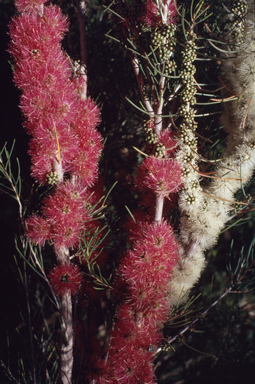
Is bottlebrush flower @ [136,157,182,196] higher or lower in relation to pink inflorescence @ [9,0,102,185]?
lower

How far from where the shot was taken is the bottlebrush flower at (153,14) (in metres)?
0.39

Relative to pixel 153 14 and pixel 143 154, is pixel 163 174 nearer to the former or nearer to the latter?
pixel 143 154

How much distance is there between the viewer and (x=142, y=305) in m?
0.43

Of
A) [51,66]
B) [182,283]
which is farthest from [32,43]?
[182,283]

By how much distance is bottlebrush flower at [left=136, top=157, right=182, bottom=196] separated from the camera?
0.41 metres

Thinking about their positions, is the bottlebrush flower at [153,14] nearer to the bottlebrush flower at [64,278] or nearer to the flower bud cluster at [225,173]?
the flower bud cluster at [225,173]

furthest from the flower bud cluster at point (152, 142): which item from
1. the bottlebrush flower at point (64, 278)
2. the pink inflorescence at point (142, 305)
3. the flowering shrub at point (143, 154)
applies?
the bottlebrush flower at point (64, 278)

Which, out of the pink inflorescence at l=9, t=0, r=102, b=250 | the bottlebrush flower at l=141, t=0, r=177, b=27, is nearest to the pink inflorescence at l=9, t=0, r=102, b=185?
the pink inflorescence at l=9, t=0, r=102, b=250

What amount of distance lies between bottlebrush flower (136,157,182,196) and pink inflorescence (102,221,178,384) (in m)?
0.05

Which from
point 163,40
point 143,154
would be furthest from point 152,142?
point 163,40

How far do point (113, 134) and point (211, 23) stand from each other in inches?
10.8

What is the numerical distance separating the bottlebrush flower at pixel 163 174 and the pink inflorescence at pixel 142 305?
0.05 m

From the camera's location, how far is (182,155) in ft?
1.38

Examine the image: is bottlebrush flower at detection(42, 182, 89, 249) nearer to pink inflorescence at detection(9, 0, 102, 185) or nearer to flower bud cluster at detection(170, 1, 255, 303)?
pink inflorescence at detection(9, 0, 102, 185)
